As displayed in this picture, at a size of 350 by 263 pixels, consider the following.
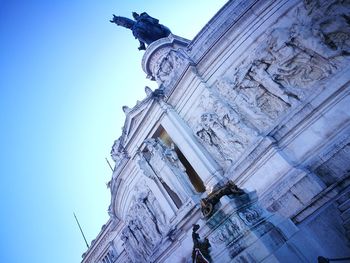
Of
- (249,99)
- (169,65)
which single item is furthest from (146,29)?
(249,99)

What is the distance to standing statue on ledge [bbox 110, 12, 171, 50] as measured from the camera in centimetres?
2016

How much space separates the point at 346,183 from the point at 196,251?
470 centimetres

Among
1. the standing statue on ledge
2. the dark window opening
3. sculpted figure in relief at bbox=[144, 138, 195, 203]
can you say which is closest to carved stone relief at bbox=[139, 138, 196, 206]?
sculpted figure in relief at bbox=[144, 138, 195, 203]

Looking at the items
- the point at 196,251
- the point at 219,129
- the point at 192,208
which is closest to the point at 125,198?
the point at 192,208

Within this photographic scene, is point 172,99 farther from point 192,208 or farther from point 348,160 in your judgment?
point 348,160

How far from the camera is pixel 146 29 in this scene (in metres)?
20.2

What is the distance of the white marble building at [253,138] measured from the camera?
512 cm

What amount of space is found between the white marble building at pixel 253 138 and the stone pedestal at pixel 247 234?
21 mm

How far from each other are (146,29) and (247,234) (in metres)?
19.1

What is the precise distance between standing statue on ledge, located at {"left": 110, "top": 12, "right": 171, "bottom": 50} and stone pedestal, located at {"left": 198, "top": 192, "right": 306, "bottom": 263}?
58.8 feet

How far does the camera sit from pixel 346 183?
6727 millimetres

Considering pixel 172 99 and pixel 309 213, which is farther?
pixel 172 99

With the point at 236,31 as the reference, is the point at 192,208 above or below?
below

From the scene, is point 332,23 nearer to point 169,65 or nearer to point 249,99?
point 249,99
